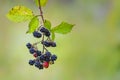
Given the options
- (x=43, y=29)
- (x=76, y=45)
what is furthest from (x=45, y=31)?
(x=76, y=45)

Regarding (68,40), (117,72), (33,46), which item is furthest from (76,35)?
(33,46)

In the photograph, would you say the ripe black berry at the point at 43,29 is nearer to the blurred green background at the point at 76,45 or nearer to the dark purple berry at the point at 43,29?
the dark purple berry at the point at 43,29

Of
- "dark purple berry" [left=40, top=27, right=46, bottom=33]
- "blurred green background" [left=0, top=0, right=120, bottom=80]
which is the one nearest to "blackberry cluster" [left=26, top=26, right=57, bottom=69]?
"dark purple berry" [left=40, top=27, right=46, bottom=33]

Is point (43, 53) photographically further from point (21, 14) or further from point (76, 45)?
point (76, 45)

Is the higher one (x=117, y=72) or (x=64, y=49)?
(x=64, y=49)

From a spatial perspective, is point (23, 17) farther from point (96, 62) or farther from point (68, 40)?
point (68, 40)

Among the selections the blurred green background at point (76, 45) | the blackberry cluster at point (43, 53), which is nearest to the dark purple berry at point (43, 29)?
the blackberry cluster at point (43, 53)
